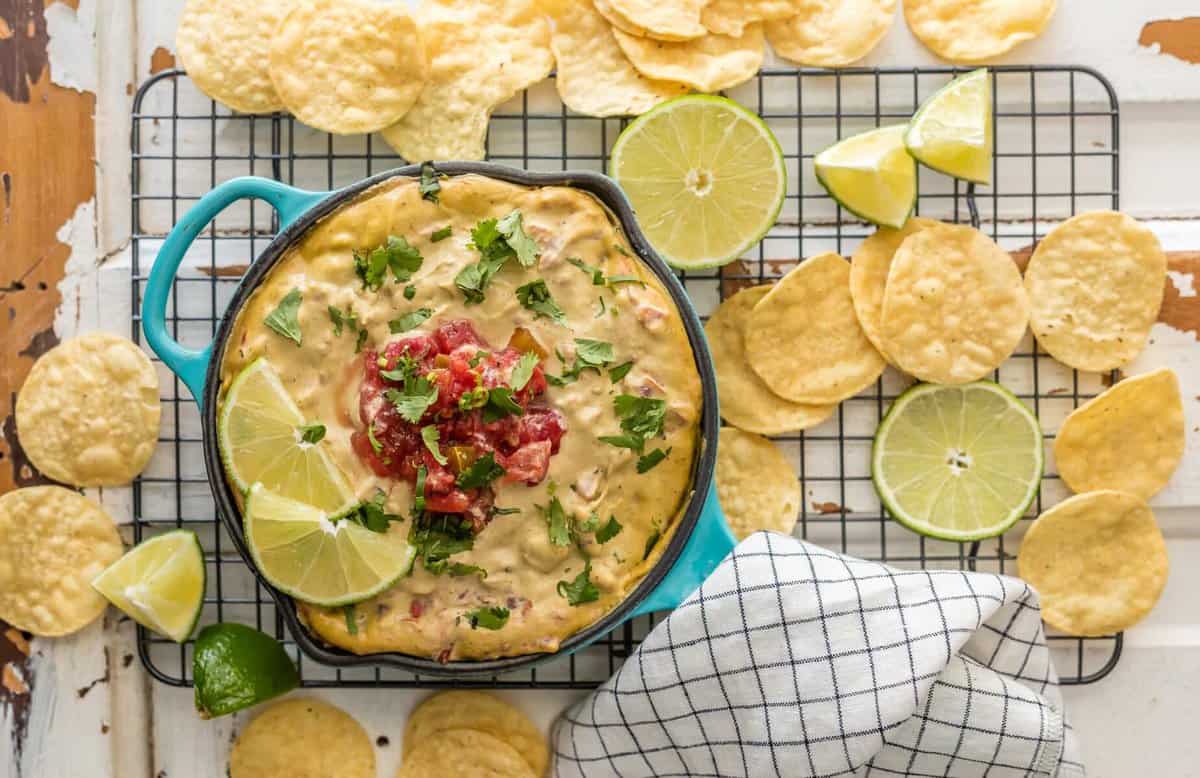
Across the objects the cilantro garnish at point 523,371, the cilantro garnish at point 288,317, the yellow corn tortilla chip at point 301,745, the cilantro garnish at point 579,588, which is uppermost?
the cilantro garnish at point 288,317

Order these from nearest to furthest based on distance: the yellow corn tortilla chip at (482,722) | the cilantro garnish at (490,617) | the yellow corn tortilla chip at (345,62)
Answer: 1. the cilantro garnish at (490,617)
2. the yellow corn tortilla chip at (345,62)
3. the yellow corn tortilla chip at (482,722)

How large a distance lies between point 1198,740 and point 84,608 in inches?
94.7

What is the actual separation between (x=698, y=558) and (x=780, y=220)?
2.49 feet

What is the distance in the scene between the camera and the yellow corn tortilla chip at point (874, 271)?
7.32 ft

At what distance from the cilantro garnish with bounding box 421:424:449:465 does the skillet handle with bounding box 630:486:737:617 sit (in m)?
0.49

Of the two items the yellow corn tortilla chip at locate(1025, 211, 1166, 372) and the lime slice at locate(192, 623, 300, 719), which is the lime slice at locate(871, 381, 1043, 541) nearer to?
the yellow corn tortilla chip at locate(1025, 211, 1166, 372)

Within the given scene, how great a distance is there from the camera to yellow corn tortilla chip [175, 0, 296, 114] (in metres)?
2.18

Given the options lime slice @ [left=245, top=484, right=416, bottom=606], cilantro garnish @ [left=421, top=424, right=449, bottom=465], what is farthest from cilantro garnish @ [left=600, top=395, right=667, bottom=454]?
lime slice @ [left=245, top=484, right=416, bottom=606]

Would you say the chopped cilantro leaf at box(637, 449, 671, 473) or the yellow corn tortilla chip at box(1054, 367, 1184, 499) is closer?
the chopped cilantro leaf at box(637, 449, 671, 473)

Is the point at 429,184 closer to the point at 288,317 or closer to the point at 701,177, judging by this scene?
the point at 288,317

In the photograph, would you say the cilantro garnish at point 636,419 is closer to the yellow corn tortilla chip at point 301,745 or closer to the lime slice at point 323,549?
the lime slice at point 323,549

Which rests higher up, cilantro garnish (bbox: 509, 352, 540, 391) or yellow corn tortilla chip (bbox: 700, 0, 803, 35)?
yellow corn tortilla chip (bbox: 700, 0, 803, 35)

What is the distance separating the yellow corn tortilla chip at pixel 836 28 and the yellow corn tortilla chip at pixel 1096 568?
3.45ft


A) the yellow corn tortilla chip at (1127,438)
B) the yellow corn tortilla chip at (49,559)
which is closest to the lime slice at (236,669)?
the yellow corn tortilla chip at (49,559)
